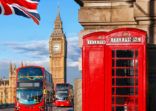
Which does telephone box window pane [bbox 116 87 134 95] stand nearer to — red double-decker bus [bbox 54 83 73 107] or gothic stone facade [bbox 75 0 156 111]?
gothic stone facade [bbox 75 0 156 111]

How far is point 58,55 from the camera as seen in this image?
493 feet

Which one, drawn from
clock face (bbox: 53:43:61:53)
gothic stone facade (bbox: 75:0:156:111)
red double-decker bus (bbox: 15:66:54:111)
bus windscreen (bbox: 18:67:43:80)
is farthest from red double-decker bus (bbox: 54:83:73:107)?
clock face (bbox: 53:43:61:53)

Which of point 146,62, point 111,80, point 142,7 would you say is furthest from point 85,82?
point 142,7

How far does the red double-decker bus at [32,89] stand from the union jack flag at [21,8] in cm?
1865

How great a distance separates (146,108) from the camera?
366 inches

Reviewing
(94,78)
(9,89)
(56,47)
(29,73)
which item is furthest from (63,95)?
(56,47)

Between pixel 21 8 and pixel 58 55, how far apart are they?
141 m

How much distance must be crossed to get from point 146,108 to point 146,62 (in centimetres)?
85

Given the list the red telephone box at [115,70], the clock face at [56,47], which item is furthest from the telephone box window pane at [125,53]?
the clock face at [56,47]

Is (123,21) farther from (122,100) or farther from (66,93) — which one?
(66,93)

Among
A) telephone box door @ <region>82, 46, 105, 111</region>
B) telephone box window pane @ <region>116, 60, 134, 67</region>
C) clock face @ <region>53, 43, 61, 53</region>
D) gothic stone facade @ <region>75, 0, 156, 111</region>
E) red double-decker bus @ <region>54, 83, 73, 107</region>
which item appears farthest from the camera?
clock face @ <region>53, 43, 61, 53</region>

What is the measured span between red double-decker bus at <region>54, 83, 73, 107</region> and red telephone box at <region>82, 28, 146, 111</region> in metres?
45.2

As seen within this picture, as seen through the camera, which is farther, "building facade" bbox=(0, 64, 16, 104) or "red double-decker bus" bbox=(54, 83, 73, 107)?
"building facade" bbox=(0, 64, 16, 104)

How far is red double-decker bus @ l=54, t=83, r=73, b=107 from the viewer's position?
54.9 meters
